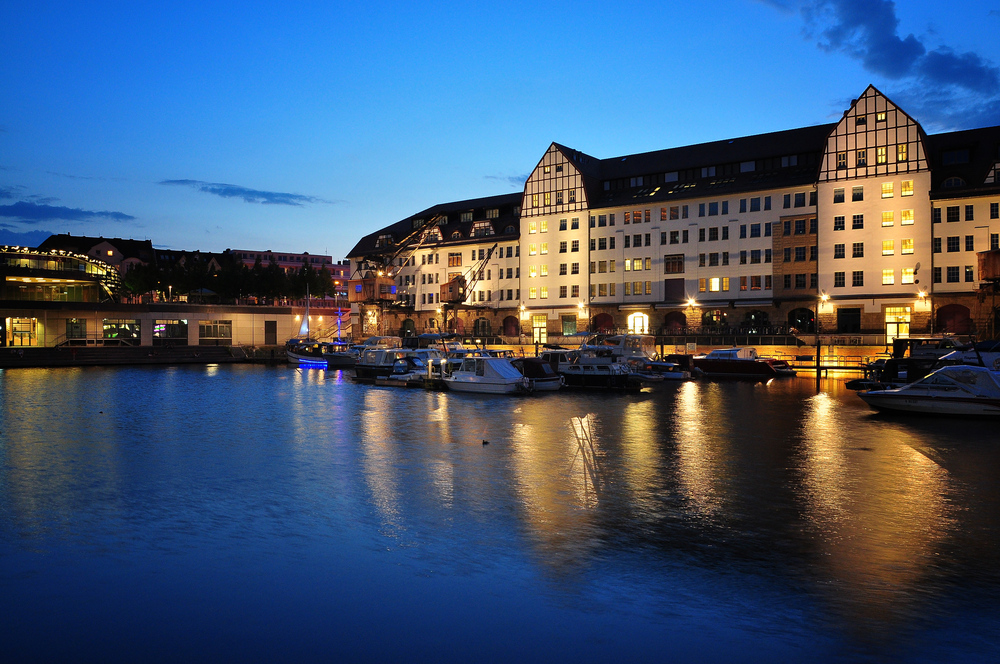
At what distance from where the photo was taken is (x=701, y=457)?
69.7 feet

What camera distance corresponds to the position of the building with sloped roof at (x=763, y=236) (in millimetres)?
70812

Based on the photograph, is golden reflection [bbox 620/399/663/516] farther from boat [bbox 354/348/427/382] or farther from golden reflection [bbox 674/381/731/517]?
boat [bbox 354/348/427/382]

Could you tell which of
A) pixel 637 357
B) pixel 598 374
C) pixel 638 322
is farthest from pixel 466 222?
pixel 598 374

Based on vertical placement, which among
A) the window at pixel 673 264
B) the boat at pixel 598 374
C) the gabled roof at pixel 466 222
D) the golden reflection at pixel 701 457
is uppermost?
the gabled roof at pixel 466 222

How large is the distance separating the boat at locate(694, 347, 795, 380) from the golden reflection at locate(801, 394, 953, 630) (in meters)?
34.3

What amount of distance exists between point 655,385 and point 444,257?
2406 inches

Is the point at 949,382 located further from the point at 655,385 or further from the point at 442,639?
the point at 442,639

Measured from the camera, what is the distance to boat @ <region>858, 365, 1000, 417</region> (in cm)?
2925

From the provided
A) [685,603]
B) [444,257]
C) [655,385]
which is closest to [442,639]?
[685,603]

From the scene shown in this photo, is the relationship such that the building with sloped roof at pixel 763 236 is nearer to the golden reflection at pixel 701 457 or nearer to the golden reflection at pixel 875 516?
the golden reflection at pixel 701 457

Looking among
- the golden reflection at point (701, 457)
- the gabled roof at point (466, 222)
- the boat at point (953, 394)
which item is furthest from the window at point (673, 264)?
the boat at point (953, 394)

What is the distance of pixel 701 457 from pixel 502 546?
1081 cm

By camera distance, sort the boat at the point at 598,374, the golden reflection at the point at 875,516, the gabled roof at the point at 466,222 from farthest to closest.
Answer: the gabled roof at the point at 466,222, the boat at the point at 598,374, the golden reflection at the point at 875,516

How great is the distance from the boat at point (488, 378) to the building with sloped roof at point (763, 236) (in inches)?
1611
